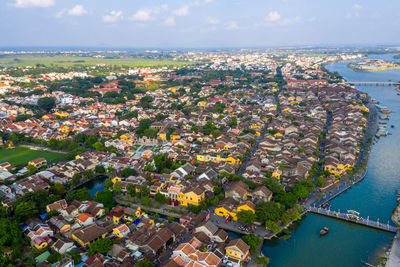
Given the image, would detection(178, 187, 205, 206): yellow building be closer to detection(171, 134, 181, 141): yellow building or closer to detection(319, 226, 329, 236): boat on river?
detection(319, 226, 329, 236): boat on river

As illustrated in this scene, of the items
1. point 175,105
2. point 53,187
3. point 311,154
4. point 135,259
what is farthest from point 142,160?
point 175,105

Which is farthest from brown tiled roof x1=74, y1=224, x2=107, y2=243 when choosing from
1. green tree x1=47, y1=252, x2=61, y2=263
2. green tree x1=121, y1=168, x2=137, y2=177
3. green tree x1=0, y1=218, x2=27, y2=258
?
green tree x1=121, y1=168, x2=137, y2=177

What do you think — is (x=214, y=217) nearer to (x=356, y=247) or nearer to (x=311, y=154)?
(x=356, y=247)

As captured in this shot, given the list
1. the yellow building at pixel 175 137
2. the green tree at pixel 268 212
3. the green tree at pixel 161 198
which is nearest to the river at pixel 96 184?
the green tree at pixel 161 198

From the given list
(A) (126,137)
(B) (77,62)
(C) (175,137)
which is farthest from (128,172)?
(B) (77,62)

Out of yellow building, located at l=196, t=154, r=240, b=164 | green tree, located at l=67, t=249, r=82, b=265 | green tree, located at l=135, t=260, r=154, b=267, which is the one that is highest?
yellow building, located at l=196, t=154, r=240, b=164

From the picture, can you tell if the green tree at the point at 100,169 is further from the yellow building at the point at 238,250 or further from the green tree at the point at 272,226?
the green tree at the point at 272,226
